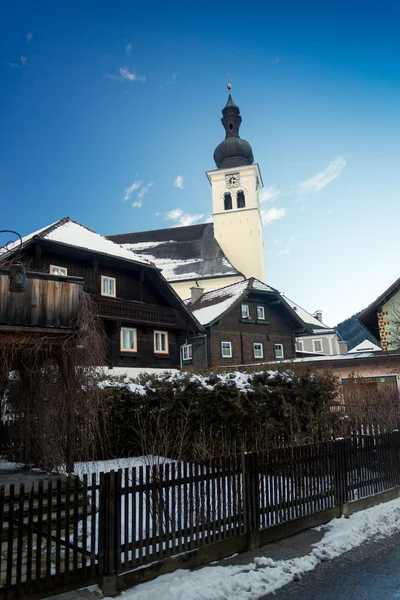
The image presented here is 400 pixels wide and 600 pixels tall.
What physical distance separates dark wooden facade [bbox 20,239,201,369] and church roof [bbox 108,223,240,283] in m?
26.1

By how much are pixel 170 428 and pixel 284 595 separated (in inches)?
292

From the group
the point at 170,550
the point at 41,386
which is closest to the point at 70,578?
the point at 170,550

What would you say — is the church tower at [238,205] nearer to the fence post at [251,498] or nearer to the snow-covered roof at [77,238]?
the snow-covered roof at [77,238]

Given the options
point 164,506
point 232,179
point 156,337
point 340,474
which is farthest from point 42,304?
point 232,179

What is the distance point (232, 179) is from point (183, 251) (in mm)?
12552

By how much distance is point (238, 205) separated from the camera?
64500 millimetres

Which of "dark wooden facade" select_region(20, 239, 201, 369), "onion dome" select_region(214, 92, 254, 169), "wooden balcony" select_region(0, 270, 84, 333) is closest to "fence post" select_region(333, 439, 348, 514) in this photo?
"wooden balcony" select_region(0, 270, 84, 333)

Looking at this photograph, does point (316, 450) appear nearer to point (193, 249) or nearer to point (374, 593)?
point (374, 593)

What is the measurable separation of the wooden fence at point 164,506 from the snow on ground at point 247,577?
37 centimetres

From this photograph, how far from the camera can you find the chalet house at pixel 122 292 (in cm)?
2318

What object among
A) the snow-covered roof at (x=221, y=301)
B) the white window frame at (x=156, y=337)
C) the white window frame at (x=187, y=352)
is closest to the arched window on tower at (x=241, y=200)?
the snow-covered roof at (x=221, y=301)

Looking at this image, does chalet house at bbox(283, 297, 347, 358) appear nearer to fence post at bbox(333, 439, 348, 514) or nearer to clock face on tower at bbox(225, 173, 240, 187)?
clock face on tower at bbox(225, 173, 240, 187)

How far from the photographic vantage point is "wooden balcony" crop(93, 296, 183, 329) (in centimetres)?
2507

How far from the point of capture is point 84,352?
32.4 ft
